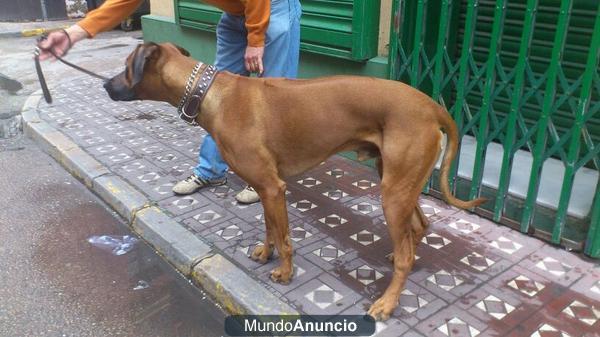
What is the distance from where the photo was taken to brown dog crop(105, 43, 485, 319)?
2.52 m

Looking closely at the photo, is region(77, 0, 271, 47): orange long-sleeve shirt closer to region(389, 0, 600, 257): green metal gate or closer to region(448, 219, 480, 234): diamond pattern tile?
region(389, 0, 600, 257): green metal gate

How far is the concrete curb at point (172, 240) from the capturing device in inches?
115

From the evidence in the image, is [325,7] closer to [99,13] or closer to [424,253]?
[99,13]

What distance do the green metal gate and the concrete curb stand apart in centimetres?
180

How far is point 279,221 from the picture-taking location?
2.88 m

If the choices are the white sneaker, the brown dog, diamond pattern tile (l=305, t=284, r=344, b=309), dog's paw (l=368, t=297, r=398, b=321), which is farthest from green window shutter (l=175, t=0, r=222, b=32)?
dog's paw (l=368, t=297, r=398, b=321)

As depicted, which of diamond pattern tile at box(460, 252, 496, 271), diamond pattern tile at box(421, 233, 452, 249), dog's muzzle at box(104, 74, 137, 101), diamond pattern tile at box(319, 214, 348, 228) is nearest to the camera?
dog's muzzle at box(104, 74, 137, 101)

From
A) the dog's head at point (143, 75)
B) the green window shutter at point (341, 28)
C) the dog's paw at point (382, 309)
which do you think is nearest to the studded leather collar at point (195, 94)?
the dog's head at point (143, 75)

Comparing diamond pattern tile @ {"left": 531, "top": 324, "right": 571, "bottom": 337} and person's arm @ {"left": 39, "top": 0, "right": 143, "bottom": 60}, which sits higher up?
person's arm @ {"left": 39, "top": 0, "right": 143, "bottom": 60}

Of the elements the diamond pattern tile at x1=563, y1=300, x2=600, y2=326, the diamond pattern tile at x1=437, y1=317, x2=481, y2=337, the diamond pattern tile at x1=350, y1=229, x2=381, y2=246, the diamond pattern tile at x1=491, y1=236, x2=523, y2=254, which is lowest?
the diamond pattern tile at x1=350, y1=229, x2=381, y2=246

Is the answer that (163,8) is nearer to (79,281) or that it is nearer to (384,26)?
(384,26)

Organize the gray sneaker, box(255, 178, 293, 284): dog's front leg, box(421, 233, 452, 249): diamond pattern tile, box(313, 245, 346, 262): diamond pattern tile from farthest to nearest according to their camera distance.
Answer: the gray sneaker → box(421, 233, 452, 249): diamond pattern tile → box(313, 245, 346, 262): diamond pattern tile → box(255, 178, 293, 284): dog's front leg

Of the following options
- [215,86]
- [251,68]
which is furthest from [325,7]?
[215,86]

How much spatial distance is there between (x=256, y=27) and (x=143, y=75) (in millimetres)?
859
